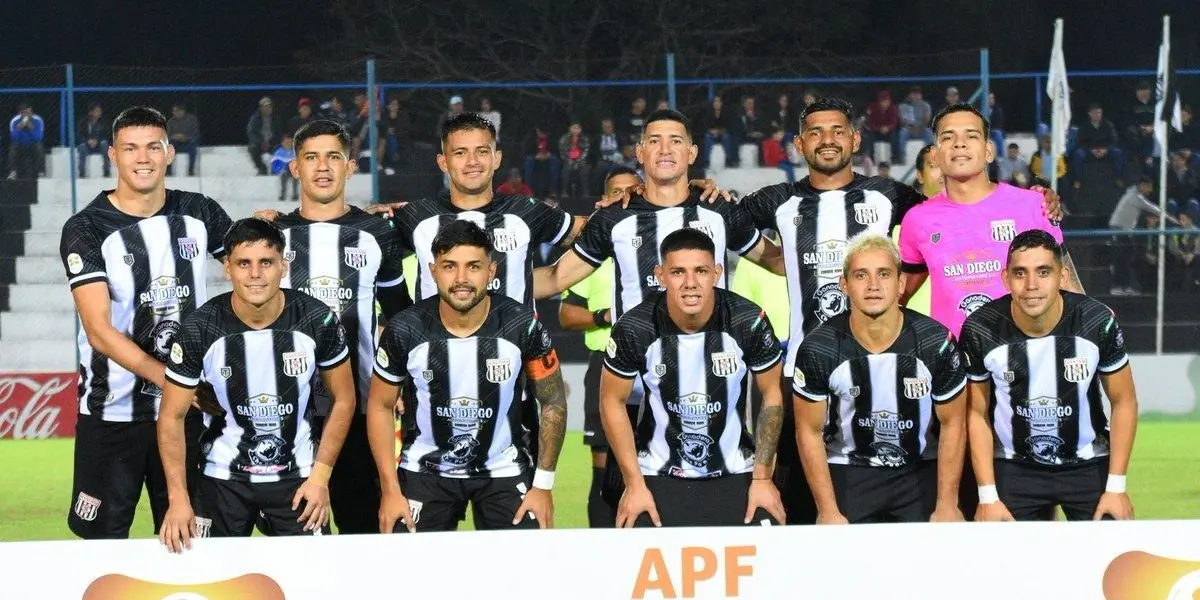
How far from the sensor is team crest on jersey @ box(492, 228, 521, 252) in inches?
216

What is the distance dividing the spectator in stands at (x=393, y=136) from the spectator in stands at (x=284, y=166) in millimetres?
896

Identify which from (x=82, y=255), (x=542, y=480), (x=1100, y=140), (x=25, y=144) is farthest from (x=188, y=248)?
(x=1100, y=140)

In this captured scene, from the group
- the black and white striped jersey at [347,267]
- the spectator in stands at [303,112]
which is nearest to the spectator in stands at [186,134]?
the spectator in stands at [303,112]

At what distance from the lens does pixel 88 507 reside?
5.38 metres

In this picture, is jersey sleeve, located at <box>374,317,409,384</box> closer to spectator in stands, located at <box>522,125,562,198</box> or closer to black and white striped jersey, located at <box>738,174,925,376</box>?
black and white striped jersey, located at <box>738,174,925,376</box>

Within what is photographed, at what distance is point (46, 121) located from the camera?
13.7m

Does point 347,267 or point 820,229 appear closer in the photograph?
point 347,267

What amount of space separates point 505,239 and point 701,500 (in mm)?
1209

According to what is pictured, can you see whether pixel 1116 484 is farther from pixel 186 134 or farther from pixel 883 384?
pixel 186 134

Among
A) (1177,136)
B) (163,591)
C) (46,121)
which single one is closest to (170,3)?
(46,121)

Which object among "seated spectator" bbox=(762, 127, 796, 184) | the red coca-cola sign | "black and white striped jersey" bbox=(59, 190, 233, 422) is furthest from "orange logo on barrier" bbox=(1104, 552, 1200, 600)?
"seated spectator" bbox=(762, 127, 796, 184)

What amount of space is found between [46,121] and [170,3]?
9421 millimetres

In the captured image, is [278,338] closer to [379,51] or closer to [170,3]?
[379,51]

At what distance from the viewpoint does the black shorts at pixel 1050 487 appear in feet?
16.4
